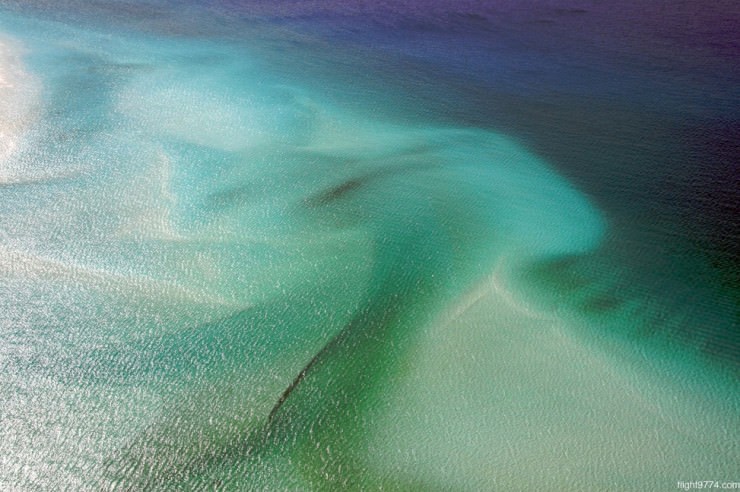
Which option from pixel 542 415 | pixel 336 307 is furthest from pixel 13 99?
pixel 542 415

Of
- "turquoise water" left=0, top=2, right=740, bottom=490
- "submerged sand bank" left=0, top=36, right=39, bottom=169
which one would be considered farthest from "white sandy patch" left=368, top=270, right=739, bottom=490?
"submerged sand bank" left=0, top=36, right=39, bottom=169

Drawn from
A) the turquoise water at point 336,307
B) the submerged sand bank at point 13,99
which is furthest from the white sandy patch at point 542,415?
the submerged sand bank at point 13,99

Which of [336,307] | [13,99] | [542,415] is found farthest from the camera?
[13,99]

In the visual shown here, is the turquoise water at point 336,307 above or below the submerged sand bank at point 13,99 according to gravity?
below

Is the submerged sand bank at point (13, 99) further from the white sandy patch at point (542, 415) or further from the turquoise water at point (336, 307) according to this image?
the white sandy patch at point (542, 415)

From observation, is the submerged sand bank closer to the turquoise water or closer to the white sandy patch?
the turquoise water

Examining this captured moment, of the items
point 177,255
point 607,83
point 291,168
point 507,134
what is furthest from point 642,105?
point 177,255

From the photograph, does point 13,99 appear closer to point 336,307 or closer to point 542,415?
point 336,307

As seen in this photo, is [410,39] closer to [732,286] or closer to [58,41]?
[58,41]

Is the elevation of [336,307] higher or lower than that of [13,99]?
lower
